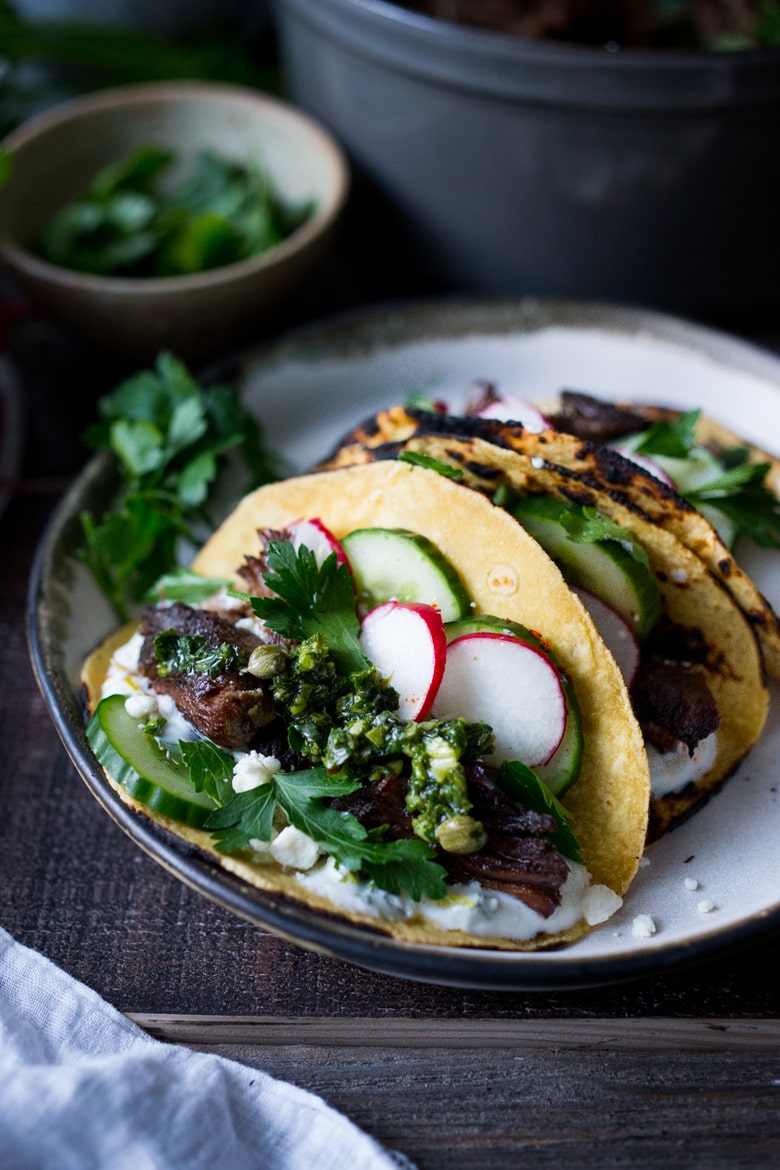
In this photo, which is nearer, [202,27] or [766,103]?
[766,103]

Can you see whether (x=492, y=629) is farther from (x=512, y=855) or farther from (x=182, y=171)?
(x=182, y=171)

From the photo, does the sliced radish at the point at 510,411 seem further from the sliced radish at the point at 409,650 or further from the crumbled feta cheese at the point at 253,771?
the crumbled feta cheese at the point at 253,771

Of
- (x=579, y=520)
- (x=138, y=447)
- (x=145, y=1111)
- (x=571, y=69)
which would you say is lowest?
(x=145, y=1111)

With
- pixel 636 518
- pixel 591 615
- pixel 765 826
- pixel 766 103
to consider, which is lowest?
pixel 765 826

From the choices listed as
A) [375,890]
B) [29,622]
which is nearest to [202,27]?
[29,622]

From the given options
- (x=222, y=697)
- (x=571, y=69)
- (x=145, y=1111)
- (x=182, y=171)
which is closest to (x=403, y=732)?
(x=222, y=697)

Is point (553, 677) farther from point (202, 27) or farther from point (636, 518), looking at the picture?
point (202, 27)

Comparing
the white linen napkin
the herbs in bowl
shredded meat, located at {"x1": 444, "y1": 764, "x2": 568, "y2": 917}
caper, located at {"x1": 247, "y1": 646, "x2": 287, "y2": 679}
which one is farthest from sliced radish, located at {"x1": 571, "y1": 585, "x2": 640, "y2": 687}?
the herbs in bowl
